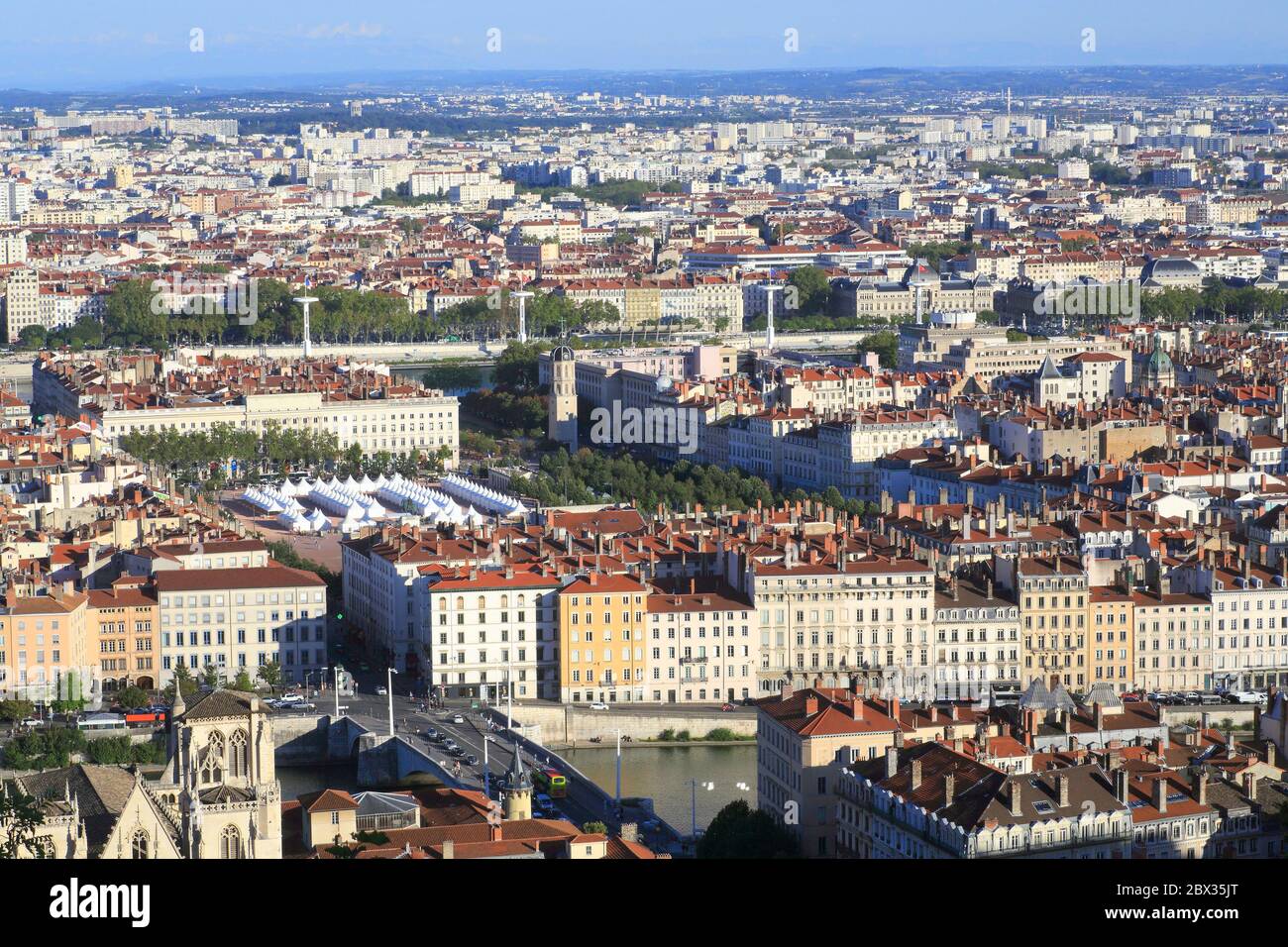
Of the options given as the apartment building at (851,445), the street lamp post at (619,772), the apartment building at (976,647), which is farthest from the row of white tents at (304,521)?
the street lamp post at (619,772)

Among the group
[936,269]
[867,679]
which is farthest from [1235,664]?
[936,269]

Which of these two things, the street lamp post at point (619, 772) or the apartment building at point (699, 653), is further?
the apartment building at point (699, 653)

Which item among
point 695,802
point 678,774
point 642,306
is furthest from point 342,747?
point 642,306

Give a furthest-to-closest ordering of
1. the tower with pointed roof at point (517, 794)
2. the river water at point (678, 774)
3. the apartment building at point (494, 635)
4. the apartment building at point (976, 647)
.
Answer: the apartment building at point (976, 647)
the apartment building at point (494, 635)
the river water at point (678, 774)
the tower with pointed roof at point (517, 794)

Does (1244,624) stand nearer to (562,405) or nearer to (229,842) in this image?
(229,842)

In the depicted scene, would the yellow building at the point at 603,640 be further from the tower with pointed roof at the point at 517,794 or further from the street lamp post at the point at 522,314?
the street lamp post at the point at 522,314

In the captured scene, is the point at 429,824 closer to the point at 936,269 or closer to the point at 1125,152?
the point at 936,269
